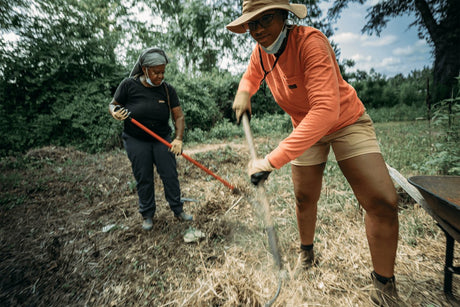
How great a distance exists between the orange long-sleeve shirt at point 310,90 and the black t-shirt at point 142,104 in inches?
61.4

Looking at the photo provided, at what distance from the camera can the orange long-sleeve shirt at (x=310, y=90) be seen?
130 cm

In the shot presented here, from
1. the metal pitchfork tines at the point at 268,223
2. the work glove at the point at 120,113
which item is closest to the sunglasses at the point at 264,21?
the metal pitchfork tines at the point at 268,223

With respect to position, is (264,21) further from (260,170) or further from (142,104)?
(142,104)

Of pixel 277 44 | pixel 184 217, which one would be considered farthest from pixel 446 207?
pixel 184 217

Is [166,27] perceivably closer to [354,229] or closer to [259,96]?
[259,96]

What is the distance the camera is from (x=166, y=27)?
16750mm

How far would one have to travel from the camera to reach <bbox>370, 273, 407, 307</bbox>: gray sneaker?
1.60 m

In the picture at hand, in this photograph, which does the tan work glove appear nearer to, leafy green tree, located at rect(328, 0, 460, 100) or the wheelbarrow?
the wheelbarrow

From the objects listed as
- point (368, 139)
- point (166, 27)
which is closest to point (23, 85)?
point (368, 139)

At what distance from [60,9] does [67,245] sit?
837cm

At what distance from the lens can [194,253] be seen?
255cm

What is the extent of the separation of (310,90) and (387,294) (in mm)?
1511

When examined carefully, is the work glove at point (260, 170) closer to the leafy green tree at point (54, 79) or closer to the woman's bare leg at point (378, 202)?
the woman's bare leg at point (378, 202)

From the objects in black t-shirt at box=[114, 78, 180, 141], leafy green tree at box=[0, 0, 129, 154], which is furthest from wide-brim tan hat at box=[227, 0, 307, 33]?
leafy green tree at box=[0, 0, 129, 154]
